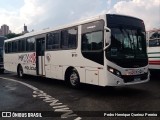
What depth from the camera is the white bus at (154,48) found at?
1536 centimetres

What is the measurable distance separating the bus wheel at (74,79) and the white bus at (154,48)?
16.6ft

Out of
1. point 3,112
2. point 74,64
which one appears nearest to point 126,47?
point 74,64

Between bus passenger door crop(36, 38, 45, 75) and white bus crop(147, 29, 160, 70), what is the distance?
6.07 metres

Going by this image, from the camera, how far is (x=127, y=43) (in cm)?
1098

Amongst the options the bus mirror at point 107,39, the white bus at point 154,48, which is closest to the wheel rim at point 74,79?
the bus mirror at point 107,39

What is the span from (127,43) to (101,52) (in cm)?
111

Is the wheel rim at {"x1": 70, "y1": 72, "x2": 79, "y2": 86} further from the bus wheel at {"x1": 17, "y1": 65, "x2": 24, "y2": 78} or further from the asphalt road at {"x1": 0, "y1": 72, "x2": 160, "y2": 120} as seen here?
the bus wheel at {"x1": 17, "y1": 65, "x2": 24, "y2": 78}

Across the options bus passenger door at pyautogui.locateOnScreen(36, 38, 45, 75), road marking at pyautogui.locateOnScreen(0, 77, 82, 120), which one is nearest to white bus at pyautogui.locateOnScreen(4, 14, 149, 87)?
bus passenger door at pyautogui.locateOnScreen(36, 38, 45, 75)

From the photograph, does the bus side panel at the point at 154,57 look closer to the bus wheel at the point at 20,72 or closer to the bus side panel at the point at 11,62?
the bus wheel at the point at 20,72

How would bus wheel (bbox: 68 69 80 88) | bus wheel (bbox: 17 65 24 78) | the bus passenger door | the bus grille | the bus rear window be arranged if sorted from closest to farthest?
the bus grille < bus wheel (bbox: 68 69 80 88) < the bus rear window < the bus passenger door < bus wheel (bbox: 17 65 24 78)

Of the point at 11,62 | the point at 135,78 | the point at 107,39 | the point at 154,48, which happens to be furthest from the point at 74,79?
the point at 11,62

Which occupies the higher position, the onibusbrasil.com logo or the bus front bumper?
the bus front bumper

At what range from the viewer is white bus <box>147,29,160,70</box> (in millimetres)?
15359

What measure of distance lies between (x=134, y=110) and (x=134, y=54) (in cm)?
343
